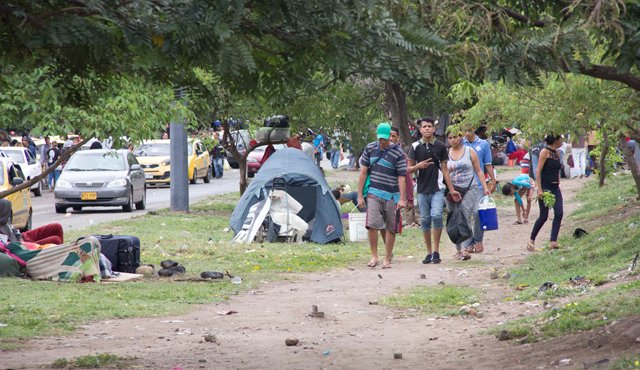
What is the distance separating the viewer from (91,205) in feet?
92.2

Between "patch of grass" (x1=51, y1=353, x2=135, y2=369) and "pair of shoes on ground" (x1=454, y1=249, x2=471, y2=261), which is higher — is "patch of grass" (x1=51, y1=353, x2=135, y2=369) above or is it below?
above

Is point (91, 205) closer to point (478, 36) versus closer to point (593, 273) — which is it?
point (593, 273)

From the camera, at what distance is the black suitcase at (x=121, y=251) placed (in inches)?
553

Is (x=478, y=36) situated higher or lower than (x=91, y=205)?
higher

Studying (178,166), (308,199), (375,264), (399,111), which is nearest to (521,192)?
(399,111)

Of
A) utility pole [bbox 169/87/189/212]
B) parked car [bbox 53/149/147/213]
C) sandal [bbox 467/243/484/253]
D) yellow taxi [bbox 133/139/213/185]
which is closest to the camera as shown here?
sandal [bbox 467/243/484/253]

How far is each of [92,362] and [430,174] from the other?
294 inches

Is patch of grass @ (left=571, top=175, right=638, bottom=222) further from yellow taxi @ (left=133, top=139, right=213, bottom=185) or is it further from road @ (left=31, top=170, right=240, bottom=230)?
yellow taxi @ (left=133, top=139, right=213, bottom=185)

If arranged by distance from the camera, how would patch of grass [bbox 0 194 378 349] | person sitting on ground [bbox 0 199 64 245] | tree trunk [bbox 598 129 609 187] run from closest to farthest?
patch of grass [bbox 0 194 378 349]
person sitting on ground [bbox 0 199 64 245]
tree trunk [bbox 598 129 609 187]

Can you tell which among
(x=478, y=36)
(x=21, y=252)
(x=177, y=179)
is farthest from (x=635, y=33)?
(x=177, y=179)

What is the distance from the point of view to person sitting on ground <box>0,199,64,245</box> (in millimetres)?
13578

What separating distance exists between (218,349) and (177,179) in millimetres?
15997

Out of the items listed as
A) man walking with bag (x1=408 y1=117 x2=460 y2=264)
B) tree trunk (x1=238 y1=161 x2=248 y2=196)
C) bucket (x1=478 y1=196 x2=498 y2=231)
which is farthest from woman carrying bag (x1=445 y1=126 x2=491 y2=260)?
tree trunk (x1=238 y1=161 x2=248 y2=196)

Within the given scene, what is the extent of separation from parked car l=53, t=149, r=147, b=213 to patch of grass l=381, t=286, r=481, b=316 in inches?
626
